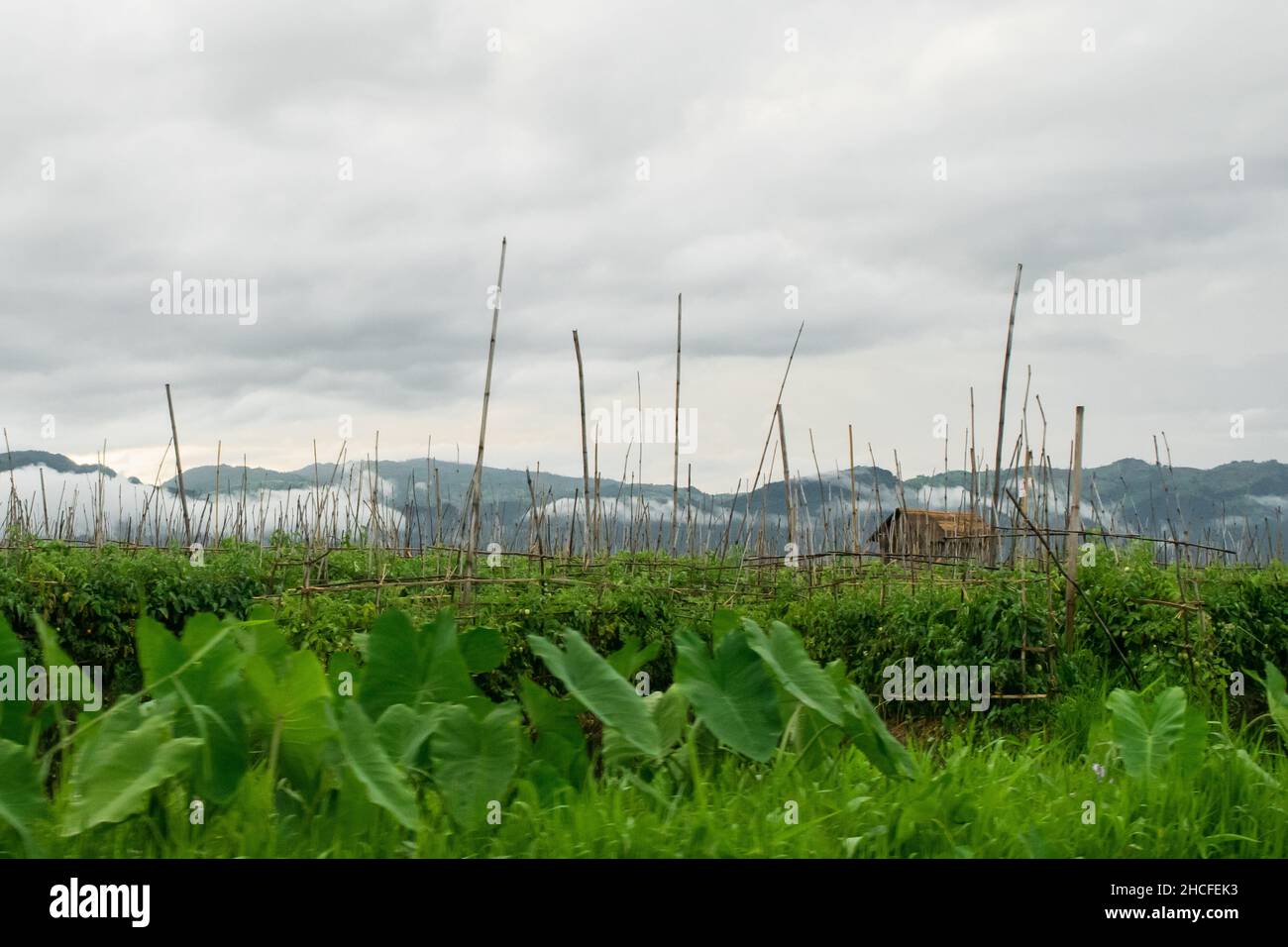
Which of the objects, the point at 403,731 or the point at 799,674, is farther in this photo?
the point at 799,674

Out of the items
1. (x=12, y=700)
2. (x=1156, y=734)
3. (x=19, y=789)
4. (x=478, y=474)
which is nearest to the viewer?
(x=19, y=789)

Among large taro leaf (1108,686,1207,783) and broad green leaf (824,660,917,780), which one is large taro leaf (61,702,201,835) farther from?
large taro leaf (1108,686,1207,783)

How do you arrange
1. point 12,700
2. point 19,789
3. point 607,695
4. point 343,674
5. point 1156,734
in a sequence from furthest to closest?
1. point 1156,734
2. point 343,674
3. point 607,695
4. point 12,700
5. point 19,789

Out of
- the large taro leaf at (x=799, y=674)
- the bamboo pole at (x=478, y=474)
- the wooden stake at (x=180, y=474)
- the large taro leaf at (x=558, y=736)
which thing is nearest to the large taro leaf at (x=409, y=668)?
the large taro leaf at (x=558, y=736)

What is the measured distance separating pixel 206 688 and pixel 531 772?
17.6 inches

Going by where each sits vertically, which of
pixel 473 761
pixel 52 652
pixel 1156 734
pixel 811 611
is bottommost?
pixel 811 611

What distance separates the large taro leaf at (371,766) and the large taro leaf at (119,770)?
0.16 metres

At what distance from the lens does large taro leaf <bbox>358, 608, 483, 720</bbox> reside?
1.50 meters

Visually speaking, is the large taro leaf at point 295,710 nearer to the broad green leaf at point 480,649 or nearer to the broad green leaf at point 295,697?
the broad green leaf at point 295,697

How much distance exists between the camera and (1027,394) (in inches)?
303

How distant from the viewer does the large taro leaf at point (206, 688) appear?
1259mm

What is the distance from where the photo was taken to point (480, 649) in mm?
1623

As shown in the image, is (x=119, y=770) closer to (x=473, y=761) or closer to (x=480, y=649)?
(x=473, y=761)

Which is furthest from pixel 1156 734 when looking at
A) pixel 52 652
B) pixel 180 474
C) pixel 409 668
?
pixel 180 474
